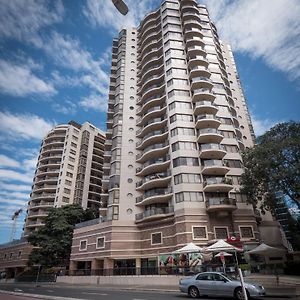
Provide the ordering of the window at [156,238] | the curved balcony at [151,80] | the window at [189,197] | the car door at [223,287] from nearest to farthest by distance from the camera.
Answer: the car door at [223,287], the window at [189,197], the window at [156,238], the curved balcony at [151,80]

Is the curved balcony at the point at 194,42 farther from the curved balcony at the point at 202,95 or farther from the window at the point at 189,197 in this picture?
the window at the point at 189,197

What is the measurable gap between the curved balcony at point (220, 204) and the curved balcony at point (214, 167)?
Answer: 4.20m

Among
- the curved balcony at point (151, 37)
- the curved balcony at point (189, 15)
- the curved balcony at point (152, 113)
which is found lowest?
the curved balcony at point (152, 113)

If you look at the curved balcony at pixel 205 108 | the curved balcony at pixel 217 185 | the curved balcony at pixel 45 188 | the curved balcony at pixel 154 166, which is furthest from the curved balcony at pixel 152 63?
the curved balcony at pixel 45 188

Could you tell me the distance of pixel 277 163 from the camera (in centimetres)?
2655

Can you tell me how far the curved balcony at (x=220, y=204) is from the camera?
32.6 metres

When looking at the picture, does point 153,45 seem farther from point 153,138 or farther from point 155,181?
point 155,181

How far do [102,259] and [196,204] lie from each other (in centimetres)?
1624

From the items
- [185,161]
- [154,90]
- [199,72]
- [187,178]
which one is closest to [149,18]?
[154,90]

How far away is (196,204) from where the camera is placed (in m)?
33.8

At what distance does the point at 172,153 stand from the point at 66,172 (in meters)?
43.7

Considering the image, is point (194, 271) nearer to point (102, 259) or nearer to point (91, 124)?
point (102, 259)

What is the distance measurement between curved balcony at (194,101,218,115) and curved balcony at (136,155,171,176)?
8.69 metres

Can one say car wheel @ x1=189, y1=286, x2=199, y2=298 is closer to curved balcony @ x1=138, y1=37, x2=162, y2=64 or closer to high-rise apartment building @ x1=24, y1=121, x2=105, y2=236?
curved balcony @ x1=138, y1=37, x2=162, y2=64
